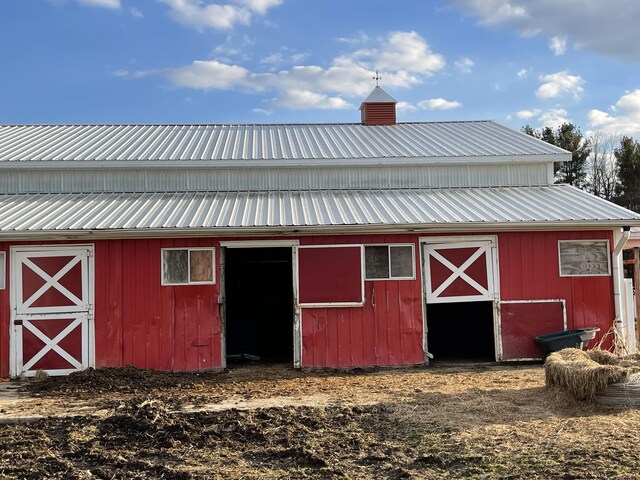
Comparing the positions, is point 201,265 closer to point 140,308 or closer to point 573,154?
point 140,308

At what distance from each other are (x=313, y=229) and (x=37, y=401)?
198 inches

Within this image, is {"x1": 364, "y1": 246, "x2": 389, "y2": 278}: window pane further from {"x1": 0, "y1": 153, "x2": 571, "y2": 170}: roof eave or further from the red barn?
{"x1": 0, "y1": 153, "x2": 571, "y2": 170}: roof eave

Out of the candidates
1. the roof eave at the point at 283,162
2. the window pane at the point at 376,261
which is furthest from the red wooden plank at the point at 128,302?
the window pane at the point at 376,261

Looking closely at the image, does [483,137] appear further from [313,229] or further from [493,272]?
[313,229]

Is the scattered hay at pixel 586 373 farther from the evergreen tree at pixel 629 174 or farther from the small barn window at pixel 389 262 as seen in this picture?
the evergreen tree at pixel 629 174

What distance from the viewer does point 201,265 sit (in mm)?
10898

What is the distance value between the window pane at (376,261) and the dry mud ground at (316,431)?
217 centimetres

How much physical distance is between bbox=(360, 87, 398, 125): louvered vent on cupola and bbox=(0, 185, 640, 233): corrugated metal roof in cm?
527

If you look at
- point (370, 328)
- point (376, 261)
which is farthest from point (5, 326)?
point (376, 261)

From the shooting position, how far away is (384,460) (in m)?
5.51

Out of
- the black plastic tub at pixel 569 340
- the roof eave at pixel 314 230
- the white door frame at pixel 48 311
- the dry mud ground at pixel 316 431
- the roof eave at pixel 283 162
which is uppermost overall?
the roof eave at pixel 283 162

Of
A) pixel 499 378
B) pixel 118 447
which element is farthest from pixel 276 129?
pixel 118 447

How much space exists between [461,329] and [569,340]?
377 centimetres

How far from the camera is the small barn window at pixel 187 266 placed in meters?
10.8
